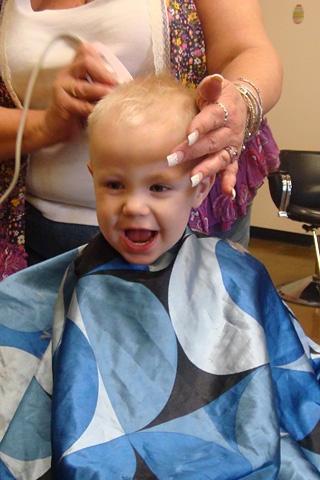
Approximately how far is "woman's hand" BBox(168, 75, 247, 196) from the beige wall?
401 centimetres

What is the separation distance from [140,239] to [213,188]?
0.29 metres

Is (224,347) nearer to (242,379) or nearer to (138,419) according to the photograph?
(242,379)

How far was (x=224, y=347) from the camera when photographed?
A: 854mm

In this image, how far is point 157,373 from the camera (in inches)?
32.0

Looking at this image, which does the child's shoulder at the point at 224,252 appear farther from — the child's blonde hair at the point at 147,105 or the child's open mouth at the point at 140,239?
the child's blonde hair at the point at 147,105

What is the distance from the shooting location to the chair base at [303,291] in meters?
3.39

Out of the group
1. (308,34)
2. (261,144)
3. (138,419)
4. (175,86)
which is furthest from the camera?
(308,34)

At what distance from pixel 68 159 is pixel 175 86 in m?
0.29

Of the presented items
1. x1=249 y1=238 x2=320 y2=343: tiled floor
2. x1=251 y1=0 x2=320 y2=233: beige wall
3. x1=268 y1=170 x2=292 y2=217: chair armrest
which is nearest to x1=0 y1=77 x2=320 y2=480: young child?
x1=249 y1=238 x2=320 y2=343: tiled floor

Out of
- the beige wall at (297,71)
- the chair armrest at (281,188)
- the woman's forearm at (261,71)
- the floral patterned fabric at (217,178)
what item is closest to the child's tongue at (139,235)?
the floral patterned fabric at (217,178)

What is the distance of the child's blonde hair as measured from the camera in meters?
0.83

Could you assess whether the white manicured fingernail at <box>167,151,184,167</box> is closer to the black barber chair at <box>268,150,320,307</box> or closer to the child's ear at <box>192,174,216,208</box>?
the child's ear at <box>192,174,216,208</box>

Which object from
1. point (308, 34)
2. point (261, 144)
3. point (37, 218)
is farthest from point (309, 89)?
point (37, 218)

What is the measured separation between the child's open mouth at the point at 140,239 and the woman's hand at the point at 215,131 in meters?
0.15
